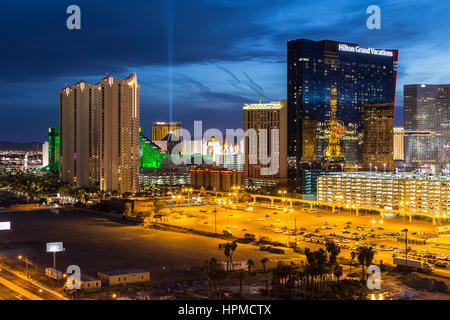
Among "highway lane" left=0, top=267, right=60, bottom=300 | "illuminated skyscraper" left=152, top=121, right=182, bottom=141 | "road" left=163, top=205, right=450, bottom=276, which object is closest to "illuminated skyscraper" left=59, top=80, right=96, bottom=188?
"road" left=163, top=205, right=450, bottom=276

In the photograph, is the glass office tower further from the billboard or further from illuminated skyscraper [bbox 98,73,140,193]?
the billboard

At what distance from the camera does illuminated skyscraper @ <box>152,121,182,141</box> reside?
6122 inches

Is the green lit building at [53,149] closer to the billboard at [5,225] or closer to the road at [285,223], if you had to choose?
the road at [285,223]

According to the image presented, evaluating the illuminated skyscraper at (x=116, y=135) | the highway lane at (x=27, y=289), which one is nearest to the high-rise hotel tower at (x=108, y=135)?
the illuminated skyscraper at (x=116, y=135)

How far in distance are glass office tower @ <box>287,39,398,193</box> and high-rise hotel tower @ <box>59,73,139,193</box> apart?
22757 millimetres

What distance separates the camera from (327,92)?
7869cm

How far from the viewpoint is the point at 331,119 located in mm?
79625

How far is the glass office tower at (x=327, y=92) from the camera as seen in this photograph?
245 ft

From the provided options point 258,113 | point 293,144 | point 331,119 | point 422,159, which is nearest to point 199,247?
point 293,144

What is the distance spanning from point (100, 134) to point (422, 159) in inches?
3308

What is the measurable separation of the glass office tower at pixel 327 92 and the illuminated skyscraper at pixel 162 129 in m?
78.0

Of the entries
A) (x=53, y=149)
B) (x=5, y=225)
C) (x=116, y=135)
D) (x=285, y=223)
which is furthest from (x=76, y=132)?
(x=53, y=149)

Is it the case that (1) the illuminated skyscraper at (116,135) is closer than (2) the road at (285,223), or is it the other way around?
(2) the road at (285,223)

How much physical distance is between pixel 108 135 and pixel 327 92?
33755mm
